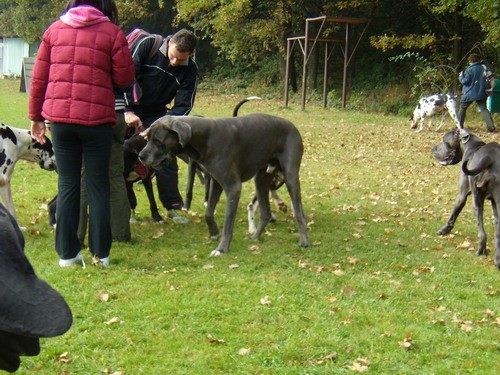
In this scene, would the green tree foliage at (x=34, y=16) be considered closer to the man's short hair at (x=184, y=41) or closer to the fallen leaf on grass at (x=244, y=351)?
the man's short hair at (x=184, y=41)

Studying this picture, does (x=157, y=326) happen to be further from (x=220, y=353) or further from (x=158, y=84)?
(x=158, y=84)

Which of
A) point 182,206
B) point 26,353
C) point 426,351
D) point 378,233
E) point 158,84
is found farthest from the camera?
point 182,206

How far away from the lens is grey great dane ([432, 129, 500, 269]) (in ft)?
21.5

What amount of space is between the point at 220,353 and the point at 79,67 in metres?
2.62

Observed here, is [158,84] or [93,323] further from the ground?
[158,84]

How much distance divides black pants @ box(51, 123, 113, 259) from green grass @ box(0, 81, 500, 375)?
25 cm

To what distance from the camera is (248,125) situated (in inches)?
266

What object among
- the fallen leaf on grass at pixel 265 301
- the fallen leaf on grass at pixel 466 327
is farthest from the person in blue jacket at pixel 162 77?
the fallen leaf on grass at pixel 466 327

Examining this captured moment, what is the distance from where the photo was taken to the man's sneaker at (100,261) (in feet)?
19.3

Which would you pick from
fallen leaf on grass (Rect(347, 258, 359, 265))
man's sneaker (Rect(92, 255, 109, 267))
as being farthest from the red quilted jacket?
fallen leaf on grass (Rect(347, 258, 359, 265))

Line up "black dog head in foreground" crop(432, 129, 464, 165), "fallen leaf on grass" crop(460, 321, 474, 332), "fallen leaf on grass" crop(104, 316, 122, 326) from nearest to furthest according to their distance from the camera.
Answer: "fallen leaf on grass" crop(104, 316, 122, 326) → "fallen leaf on grass" crop(460, 321, 474, 332) → "black dog head in foreground" crop(432, 129, 464, 165)

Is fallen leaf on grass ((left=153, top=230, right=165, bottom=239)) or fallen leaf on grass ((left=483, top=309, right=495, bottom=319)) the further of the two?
fallen leaf on grass ((left=153, top=230, right=165, bottom=239))

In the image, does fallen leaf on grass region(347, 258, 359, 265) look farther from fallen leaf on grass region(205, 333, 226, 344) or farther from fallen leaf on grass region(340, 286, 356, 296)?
fallen leaf on grass region(205, 333, 226, 344)

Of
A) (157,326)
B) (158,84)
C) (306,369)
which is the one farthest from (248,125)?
(306,369)
